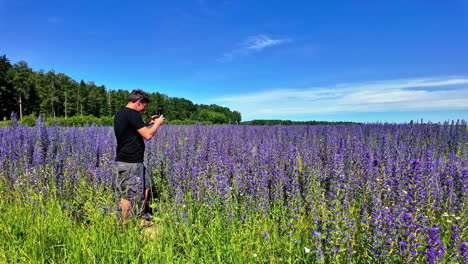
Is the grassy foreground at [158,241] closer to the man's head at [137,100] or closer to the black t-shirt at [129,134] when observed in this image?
the black t-shirt at [129,134]

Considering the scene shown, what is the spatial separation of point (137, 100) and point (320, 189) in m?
3.23

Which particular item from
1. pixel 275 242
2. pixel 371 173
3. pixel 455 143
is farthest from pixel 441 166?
pixel 455 143

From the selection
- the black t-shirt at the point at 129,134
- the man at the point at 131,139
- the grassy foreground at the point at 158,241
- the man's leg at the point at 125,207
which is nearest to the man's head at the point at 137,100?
the man at the point at 131,139

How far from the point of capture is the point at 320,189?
3781mm

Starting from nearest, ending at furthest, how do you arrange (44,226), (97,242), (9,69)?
(97,242)
(44,226)
(9,69)

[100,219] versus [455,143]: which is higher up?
[455,143]

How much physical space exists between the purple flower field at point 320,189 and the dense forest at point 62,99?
120 feet

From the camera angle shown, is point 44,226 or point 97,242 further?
point 44,226

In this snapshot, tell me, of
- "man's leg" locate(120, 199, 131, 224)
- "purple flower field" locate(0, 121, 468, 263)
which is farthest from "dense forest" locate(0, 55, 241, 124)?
"man's leg" locate(120, 199, 131, 224)

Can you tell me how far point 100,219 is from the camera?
12.3 ft

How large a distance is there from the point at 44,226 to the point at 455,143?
13409mm

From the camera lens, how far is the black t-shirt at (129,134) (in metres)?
4.29

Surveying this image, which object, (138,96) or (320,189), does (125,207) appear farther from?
(320,189)

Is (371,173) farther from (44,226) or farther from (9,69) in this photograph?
(9,69)
